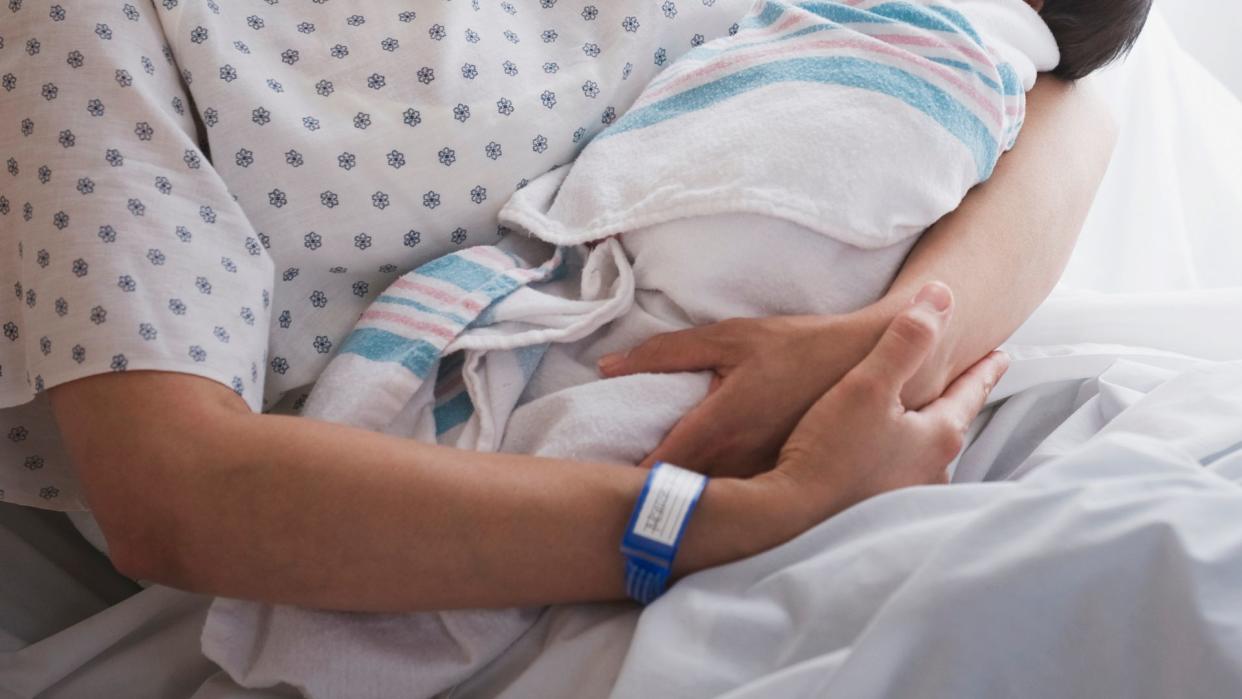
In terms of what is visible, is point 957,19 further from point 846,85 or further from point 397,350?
point 397,350

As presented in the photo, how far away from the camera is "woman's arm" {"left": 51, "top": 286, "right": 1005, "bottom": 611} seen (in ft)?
2.03

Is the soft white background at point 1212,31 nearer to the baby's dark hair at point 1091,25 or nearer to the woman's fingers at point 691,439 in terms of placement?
the baby's dark hair at point 1091,25

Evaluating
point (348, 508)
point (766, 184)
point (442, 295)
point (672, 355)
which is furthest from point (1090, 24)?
point (348, 508)

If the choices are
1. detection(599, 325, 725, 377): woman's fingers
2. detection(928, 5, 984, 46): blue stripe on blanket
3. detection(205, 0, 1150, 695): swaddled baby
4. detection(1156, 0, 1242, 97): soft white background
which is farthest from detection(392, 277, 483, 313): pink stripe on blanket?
detection(1156, 0, 1242, 97): soft white background

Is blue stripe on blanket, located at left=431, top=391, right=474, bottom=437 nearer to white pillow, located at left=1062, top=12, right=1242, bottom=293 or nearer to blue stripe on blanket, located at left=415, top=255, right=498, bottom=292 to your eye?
blue stripe on blanket, located at left=415, top=255, right=498, bottom=292

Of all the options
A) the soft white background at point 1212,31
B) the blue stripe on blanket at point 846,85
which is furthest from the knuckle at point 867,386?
the soft white background at point 1212,31

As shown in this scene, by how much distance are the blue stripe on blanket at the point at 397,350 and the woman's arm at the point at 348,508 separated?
0.08m

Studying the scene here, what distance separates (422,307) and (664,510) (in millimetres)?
261

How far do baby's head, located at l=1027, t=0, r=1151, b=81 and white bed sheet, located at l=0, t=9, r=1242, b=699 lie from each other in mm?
266

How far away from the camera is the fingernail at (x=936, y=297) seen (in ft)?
2.39

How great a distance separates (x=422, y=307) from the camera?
0.75 meters

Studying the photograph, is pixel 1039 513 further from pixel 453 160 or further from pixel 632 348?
pixel 453 160

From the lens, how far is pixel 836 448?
0.67 meters

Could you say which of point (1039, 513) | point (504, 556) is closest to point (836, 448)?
point (1039, 513)
